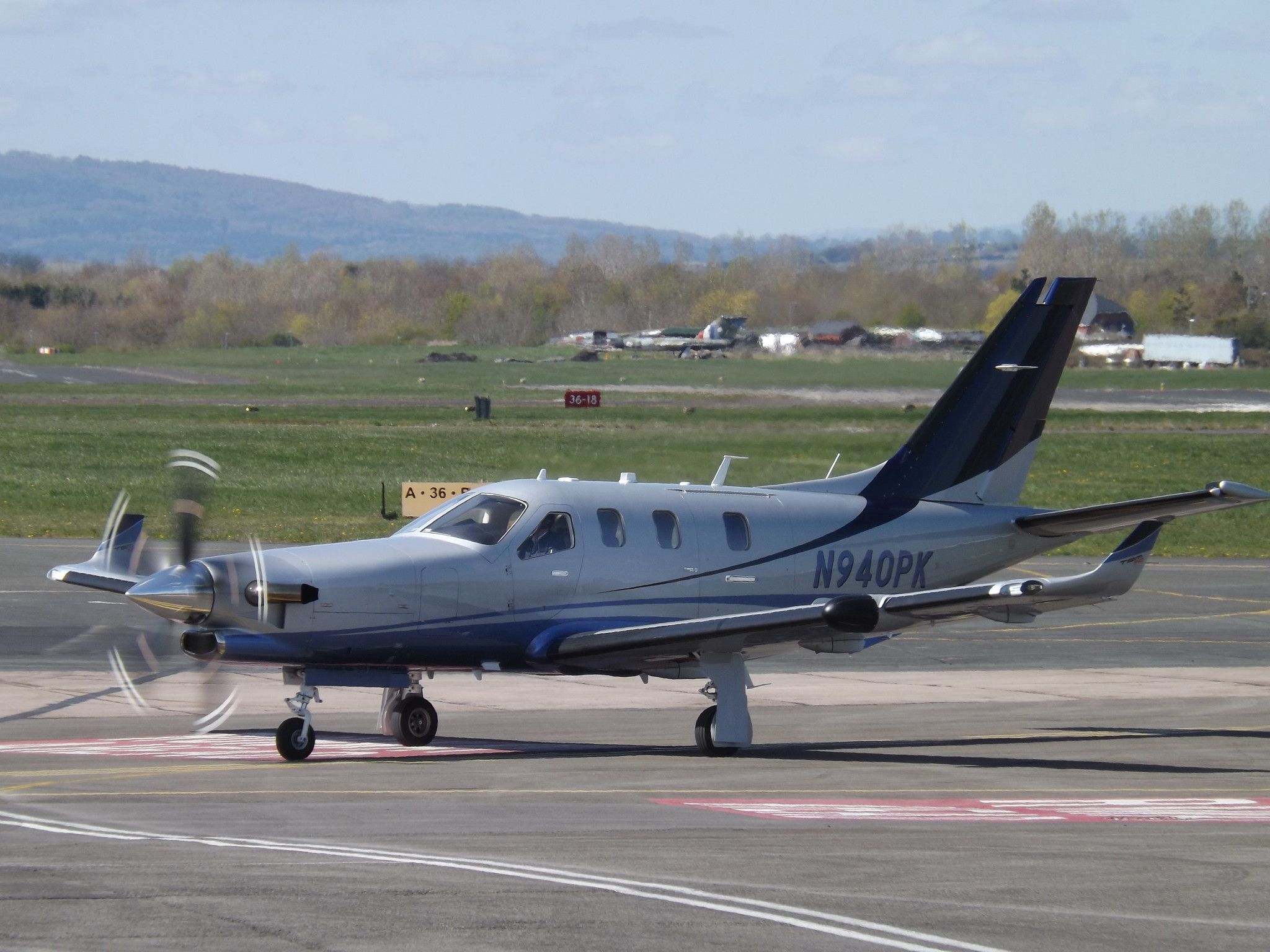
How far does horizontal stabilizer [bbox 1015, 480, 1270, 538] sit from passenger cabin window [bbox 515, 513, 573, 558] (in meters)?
5.54

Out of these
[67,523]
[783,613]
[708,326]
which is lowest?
[67,523]

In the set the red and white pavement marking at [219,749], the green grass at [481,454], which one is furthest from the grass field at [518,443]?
the red and white pavement marking at [219,749]

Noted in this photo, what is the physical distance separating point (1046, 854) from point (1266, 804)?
3761 millimetres

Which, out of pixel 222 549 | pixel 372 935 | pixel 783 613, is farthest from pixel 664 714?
pixel 222 549

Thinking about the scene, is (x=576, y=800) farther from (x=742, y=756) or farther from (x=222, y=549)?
(x=222, y=549)

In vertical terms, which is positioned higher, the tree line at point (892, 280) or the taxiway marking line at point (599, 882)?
the tree line at point (892, 280)

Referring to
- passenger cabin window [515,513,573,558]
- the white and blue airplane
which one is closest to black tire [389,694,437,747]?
the white and blue airplane

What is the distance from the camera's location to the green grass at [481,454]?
31891mm

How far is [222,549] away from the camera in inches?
1329

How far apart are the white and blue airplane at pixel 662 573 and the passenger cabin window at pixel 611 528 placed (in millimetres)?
21

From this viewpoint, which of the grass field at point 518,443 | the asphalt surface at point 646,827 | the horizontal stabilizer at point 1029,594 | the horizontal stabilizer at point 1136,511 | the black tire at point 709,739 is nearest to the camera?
the asphalt surface at point 646,827

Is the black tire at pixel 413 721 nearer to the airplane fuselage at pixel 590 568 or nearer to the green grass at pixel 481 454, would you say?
the airplane fuselage at pixel 590 568

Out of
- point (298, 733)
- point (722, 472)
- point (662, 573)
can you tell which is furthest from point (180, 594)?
point (722, 472)

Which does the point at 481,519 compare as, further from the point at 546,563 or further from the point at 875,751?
the point at 875,751
